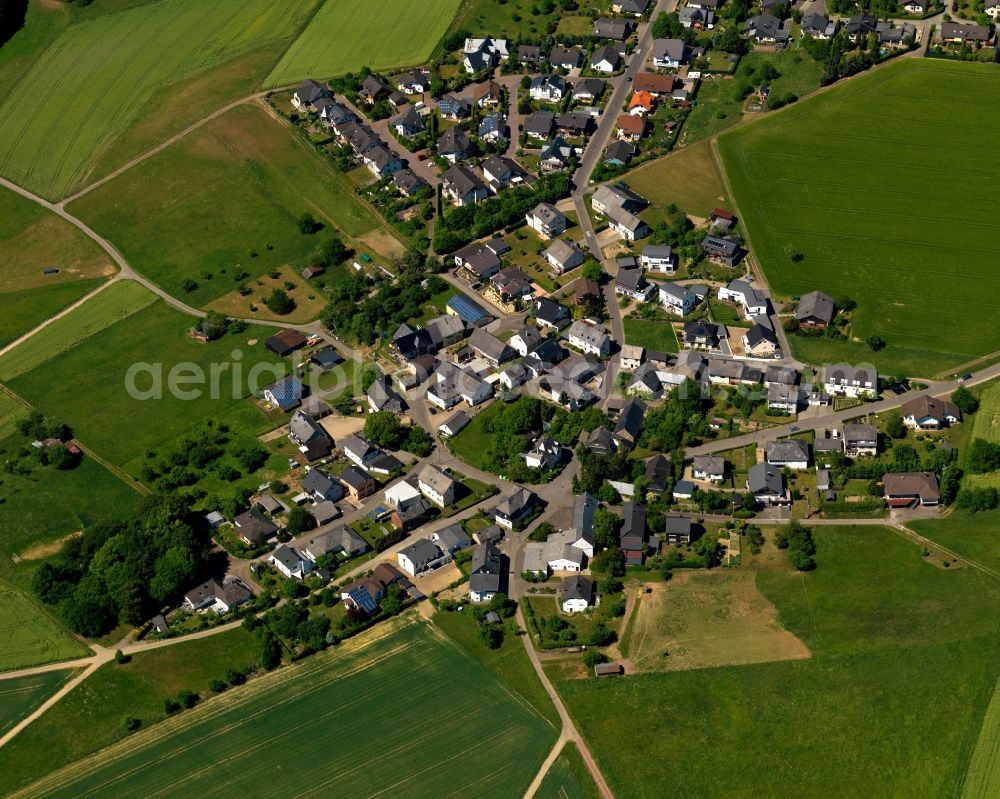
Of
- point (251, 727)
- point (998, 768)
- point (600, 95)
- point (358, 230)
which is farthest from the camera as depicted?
point (600, 95)

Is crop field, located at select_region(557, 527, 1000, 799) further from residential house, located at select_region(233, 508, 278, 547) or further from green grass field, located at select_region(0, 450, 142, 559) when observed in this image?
green grass field, located at select_region(0, 450, 142, 559)

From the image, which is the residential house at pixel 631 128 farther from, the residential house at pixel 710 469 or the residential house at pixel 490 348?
the residential house at pixel 710 469

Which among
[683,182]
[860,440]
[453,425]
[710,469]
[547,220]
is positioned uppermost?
[683,182]

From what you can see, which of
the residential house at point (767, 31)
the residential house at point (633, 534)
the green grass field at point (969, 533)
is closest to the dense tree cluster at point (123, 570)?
the residential house at point (633, 534)

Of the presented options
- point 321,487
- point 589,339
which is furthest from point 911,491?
point 321,487

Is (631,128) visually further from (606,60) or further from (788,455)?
(788,455)

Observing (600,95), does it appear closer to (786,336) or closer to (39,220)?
(786,336)

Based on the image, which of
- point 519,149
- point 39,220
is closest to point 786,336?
point 519,149
